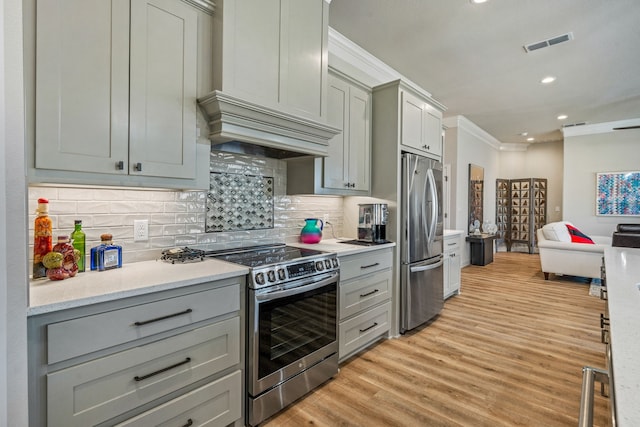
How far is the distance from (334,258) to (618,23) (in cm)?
344

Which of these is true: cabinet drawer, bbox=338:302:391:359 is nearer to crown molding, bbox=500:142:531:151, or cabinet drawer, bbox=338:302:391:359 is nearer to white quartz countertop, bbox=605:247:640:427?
white quartz countertop, bbox=605:247:640:427

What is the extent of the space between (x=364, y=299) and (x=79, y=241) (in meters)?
1.97

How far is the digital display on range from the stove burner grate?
1.82 ft

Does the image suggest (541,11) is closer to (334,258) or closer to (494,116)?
(334,258)

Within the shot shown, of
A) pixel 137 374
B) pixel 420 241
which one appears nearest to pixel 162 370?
pixel 137 374

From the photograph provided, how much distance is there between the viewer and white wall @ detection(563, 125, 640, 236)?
21.9 feet

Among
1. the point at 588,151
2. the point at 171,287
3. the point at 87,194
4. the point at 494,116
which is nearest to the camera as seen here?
the point at 171,287

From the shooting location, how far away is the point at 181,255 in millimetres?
1921

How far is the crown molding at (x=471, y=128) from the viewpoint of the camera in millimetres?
6207

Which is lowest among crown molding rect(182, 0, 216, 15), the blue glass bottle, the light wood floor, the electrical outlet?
the light wood floor

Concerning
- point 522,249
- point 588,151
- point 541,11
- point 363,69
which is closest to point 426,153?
point 363,69

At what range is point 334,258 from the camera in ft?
7.48

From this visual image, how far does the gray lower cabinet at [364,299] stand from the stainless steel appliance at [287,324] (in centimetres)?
17

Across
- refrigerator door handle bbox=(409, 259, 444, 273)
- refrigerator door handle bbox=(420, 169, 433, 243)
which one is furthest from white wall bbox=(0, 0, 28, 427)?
refrigerator door handle bbox=(420, 169, 433, 243)
